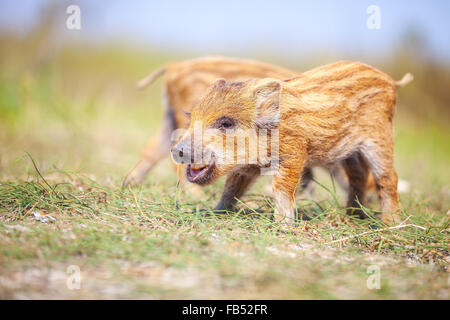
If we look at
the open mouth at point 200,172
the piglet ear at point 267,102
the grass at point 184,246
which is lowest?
the grass at point 184,246

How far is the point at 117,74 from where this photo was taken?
1300 centimetres

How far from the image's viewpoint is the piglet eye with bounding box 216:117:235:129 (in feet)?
12.4

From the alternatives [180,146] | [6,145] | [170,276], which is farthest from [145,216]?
[6,145]

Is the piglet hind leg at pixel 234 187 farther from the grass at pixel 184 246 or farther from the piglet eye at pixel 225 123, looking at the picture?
the piglet eye at pixel 225 123

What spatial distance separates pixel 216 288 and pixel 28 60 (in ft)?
27.0

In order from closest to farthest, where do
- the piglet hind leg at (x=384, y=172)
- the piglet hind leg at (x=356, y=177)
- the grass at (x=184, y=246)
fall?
the grass at (x=184, y=246)
the piglet hind leg at (x=384, y=172)
the piglet hind leg at (x=356, y=177)

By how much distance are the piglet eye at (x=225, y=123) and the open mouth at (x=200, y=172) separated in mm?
295

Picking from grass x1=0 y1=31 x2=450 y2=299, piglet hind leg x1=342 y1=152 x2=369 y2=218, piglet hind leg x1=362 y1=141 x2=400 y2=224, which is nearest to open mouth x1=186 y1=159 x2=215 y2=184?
grass x1=0 y1=31 x2=450 y2=299

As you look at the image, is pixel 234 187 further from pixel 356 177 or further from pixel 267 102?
pixel 356 177

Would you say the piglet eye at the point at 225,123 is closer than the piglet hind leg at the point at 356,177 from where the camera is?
Yes

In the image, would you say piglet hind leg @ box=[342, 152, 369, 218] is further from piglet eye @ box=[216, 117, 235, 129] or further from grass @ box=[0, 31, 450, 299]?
piglet eye @ box=[216, 117, 235, 129]

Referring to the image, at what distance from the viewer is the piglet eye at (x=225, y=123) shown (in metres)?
3.79

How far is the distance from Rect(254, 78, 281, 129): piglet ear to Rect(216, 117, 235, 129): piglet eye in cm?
20

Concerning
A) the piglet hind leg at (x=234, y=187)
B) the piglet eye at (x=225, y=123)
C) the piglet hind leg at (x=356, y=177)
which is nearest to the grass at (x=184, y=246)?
the piglet hind leg at (x=234, y=187)
